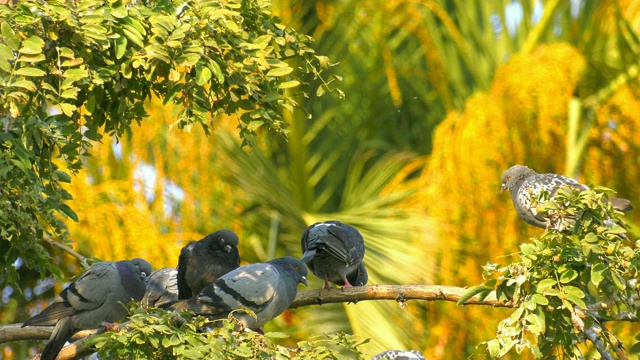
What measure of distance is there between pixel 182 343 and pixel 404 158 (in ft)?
31.8

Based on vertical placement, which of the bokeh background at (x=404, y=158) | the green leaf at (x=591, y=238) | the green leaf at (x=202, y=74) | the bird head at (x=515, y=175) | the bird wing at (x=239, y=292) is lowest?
the bokeh background at (x=404, y=158)

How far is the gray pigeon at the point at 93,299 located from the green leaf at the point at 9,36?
187 cm

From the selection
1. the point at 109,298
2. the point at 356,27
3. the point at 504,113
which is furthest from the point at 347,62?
the point at 109,298

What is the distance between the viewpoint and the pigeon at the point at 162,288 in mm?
7301

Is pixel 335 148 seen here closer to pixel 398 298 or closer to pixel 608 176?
pixel 608 176

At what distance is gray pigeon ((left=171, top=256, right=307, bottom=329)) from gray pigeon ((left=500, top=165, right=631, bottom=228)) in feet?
5.71

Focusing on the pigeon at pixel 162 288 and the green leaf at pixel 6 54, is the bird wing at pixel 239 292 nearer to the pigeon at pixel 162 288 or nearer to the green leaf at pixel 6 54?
the pigeon at pixel 162 288

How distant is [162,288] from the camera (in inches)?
294

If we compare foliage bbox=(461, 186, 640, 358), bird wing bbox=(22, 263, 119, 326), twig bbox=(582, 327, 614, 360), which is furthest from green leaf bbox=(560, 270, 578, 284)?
bird wing bbox=(22, 263, 119, 326)

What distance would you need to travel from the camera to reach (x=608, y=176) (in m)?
11.5

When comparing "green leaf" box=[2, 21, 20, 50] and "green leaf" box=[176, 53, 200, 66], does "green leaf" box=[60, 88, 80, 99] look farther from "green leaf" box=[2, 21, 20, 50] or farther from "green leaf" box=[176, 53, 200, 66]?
"green leaf" box=[176, 53, 200, 66]

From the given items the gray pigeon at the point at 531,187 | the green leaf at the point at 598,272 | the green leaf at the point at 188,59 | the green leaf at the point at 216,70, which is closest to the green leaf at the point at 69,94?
the green leaf at the point at 188,59

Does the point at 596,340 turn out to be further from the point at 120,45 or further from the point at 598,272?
A: the point at 120,45

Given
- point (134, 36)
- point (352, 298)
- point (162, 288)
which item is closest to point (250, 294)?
point (352, 298)
